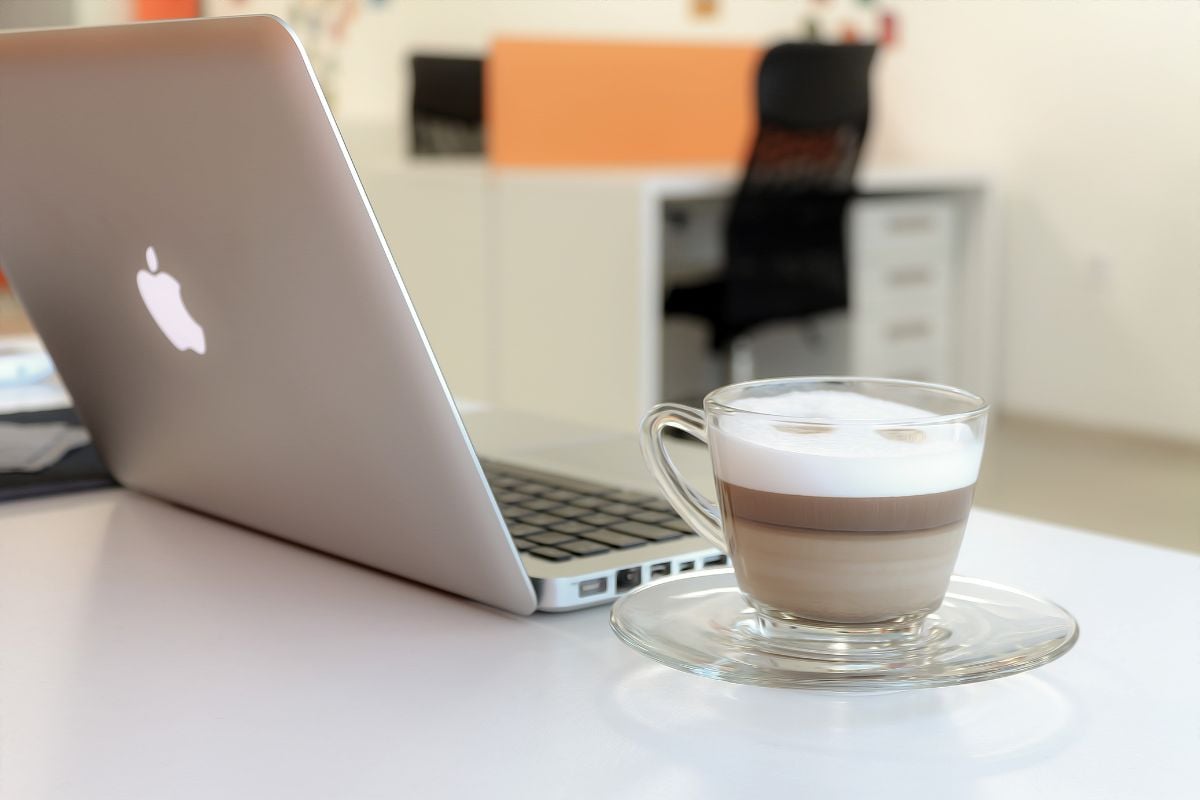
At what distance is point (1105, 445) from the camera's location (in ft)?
11.7

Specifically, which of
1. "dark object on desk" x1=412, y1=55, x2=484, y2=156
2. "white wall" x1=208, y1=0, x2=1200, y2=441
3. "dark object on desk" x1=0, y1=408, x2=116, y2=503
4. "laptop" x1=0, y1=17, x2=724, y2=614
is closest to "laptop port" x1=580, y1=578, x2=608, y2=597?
"laptop" x1=0, y1=17, x2=724, y2=614

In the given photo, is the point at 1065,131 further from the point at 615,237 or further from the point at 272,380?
the point at 272,380

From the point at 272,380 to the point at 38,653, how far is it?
0.13 metres

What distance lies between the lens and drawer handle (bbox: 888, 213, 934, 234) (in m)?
3.35

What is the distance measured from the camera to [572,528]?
1.94 ft

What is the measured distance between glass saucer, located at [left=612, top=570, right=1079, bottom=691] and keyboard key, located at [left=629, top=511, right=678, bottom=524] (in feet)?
0.32

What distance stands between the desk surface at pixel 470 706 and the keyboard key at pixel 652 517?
88 mm

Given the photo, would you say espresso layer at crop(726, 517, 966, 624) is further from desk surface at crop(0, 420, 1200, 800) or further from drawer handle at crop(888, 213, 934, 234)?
drawer handle at crop(888, 213, 934, 234)

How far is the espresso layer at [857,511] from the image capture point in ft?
1.41

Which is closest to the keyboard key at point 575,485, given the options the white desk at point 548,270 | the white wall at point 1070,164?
the white desk at point 548,270

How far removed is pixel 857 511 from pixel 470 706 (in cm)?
14

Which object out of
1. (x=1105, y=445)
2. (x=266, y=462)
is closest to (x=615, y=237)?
(x=1105, y=445)

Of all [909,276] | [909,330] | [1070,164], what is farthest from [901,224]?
[1070,164]

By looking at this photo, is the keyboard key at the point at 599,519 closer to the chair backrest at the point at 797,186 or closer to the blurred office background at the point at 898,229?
the blurred office background at the point at 898,229
